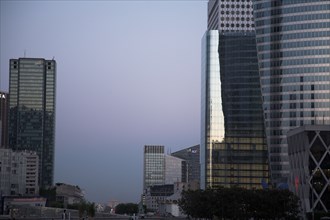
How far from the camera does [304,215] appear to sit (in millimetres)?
191000

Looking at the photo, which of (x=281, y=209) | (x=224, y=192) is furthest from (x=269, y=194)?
(x=224, y=192)

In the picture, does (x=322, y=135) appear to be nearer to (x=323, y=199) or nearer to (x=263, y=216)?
(x=323, y=199)

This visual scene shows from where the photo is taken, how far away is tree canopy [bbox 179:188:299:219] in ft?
532

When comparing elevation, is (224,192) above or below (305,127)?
below

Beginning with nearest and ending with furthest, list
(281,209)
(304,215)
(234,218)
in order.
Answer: (281,209) < (234,218) < (304,215)

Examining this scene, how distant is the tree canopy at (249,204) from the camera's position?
162125 millimetres

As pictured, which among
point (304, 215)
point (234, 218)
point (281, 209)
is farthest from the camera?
point (304, 215)

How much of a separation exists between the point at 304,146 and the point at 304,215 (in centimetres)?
1998

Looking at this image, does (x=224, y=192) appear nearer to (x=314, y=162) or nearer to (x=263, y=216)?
(x=263, y=216)

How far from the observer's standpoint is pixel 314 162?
196625mm

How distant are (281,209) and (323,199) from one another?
42.2 m

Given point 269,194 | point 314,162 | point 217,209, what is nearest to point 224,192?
point 217,209

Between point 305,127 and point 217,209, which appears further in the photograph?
point 305,127

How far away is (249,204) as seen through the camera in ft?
553
